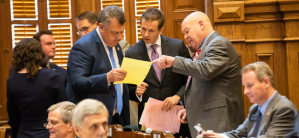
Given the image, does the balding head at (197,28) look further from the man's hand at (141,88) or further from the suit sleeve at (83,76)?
the suit sleeve at (83,76)

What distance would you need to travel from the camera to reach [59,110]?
2316 millimetres

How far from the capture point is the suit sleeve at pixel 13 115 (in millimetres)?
2951

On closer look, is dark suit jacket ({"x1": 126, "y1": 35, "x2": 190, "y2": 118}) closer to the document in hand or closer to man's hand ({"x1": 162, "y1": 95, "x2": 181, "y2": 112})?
man's hand ({"x1": 162, "y1": 95, "x2": 181, "y2": 112})

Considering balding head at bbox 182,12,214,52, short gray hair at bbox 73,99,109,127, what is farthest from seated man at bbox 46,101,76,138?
balding head at bbox 182,12,214,52

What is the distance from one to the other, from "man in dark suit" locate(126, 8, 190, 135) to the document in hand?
1.19ft

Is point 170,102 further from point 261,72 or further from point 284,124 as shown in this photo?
point 284,124

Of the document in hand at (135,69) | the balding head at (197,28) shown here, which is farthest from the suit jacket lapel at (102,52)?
the balding head at (197,28)

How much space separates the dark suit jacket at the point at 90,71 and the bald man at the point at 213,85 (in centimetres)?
50

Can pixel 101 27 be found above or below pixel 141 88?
above

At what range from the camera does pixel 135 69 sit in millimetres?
2613

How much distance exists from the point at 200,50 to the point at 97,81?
2.99ft

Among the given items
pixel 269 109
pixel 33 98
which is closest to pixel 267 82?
pixel 269 109

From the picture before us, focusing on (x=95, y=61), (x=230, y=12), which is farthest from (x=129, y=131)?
(x=230, y=12)

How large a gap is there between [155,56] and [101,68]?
64cm
